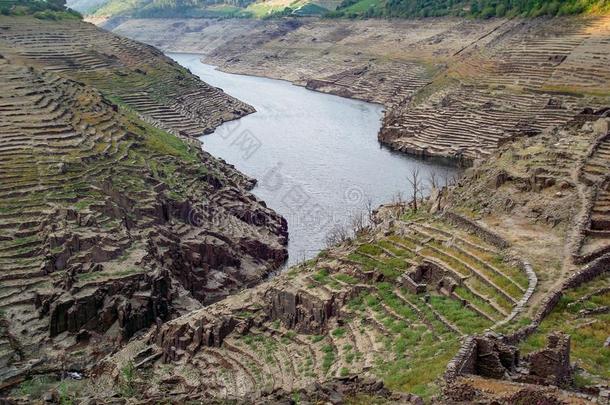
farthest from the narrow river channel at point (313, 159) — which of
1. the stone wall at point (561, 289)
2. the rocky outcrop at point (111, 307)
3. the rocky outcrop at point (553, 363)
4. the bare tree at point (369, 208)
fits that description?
the rocky outcrop at point (553, 363)

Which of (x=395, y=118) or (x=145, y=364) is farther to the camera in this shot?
(x=395, y=118)

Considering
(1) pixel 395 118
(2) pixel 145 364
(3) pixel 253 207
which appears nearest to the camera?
(2) pixel 145 364

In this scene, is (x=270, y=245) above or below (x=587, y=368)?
below

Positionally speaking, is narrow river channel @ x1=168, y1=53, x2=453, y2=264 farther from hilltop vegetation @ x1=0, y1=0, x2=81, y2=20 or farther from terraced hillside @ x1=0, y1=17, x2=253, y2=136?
hilltop vegetation @ x1=0, y1=0, x2=81, y2=20

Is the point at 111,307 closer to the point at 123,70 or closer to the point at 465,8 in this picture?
the point at 123,70

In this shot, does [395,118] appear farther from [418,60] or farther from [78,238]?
[78,238]

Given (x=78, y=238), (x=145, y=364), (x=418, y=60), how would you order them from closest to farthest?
(x=145, y=364), (x=78, y=238), (x=418, y=60)

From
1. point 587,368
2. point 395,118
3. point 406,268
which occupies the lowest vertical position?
point 395,118

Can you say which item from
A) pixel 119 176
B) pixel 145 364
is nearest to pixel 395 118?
pixel 119 176
